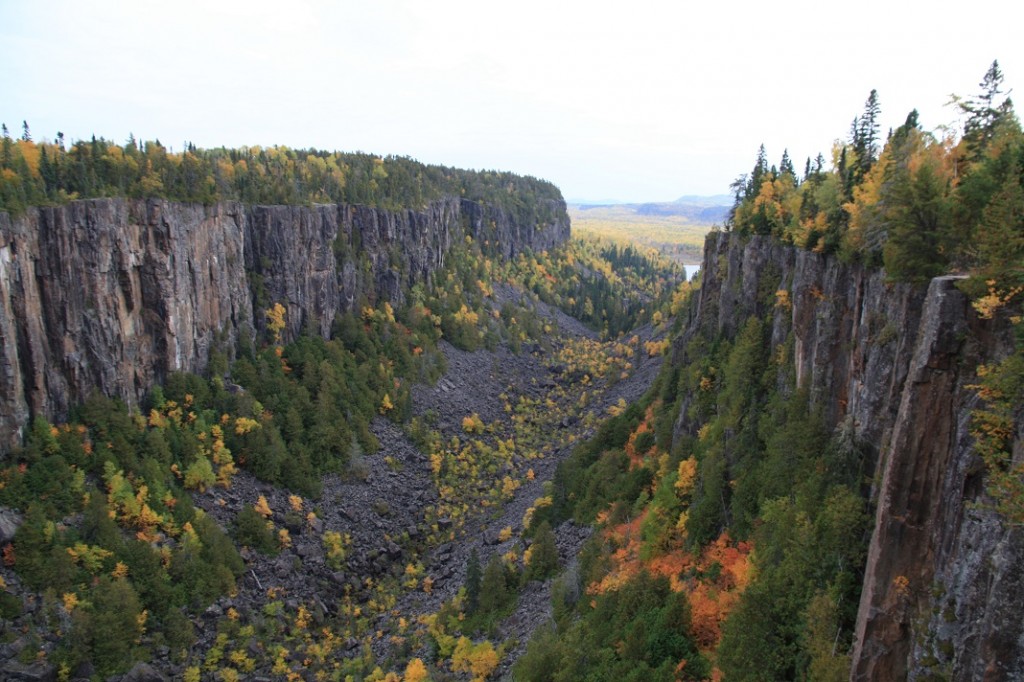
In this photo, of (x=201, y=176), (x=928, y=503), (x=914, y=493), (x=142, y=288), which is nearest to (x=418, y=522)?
(x=142, y=288)

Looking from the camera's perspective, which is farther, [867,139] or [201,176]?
[201,176]

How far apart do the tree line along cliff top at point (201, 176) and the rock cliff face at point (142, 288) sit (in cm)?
258

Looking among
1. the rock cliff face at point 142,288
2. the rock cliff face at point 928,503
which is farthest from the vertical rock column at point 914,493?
the rock cliff face at point 142,288

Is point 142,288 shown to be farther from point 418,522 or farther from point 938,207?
point 938,207

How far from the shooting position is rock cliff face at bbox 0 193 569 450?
55.8 meters

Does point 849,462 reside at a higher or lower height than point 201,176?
lower

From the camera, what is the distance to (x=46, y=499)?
51938mm

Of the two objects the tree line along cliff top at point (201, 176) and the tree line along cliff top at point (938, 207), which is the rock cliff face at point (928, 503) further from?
the tree line along cliff top at point (201, 176)

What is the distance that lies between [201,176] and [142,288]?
63.6ft

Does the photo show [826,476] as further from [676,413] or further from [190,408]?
[190,408]

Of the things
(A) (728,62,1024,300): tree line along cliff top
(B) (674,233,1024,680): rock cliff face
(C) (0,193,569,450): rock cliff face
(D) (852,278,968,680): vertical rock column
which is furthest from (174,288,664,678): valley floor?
(A) (728,62,1024,300): tree line along cliff top

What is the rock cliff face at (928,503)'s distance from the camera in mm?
17062

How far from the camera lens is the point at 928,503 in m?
21.2

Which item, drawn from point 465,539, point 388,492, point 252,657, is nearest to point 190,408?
point 388,492
